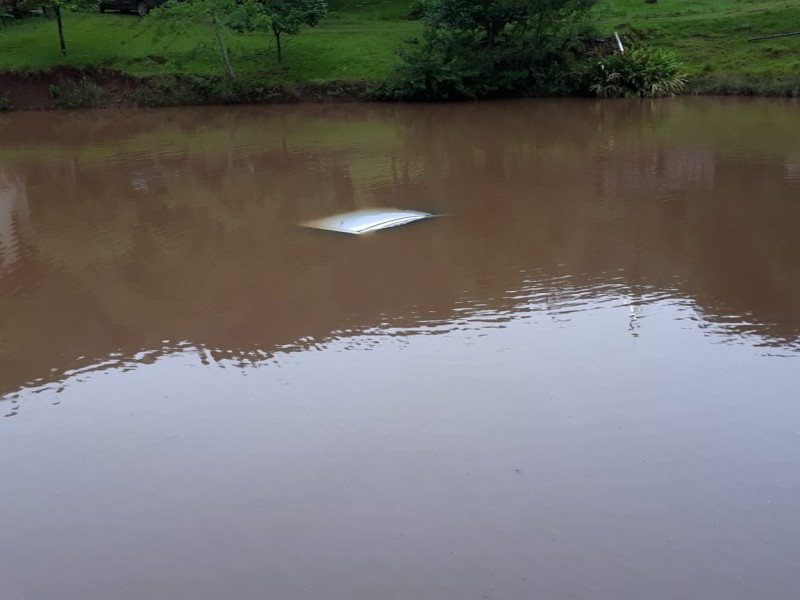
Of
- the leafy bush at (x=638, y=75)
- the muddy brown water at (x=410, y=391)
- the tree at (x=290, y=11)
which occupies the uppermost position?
the tree at (x=290, y=11)

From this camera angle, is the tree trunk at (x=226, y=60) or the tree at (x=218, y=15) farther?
the tree trunk at (x=226, y=60)

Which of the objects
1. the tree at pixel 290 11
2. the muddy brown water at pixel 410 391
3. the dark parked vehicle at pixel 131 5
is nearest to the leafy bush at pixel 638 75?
the tree at pixel 290 11

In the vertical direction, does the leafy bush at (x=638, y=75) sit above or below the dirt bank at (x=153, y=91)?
below

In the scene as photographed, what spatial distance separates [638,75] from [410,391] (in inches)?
800

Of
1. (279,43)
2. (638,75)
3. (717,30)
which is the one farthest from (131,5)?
(717,30)

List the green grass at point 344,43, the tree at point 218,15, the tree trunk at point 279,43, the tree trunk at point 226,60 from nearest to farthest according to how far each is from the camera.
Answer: the green grass at point 344,43 → the tree at point 218,15 → the tree trunk at point 226,60 → the tree trunk at point 279,43

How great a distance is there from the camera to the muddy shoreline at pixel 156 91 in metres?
26.6

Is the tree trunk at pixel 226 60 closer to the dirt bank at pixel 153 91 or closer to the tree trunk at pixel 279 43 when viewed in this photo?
the dirt bank at pixel 153 91

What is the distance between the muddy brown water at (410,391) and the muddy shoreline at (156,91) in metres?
13.0

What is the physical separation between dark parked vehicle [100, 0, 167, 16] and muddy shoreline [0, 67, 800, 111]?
568 centimetres

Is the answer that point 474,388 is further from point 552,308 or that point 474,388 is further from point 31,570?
point 31,570

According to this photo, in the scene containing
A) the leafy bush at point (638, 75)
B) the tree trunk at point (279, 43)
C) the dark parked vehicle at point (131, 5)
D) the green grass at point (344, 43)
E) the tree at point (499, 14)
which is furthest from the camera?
the dark parked vehicle at point (131, 5)

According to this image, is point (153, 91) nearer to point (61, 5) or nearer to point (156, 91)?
point (156, 91)

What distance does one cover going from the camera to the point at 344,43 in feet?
95.1
